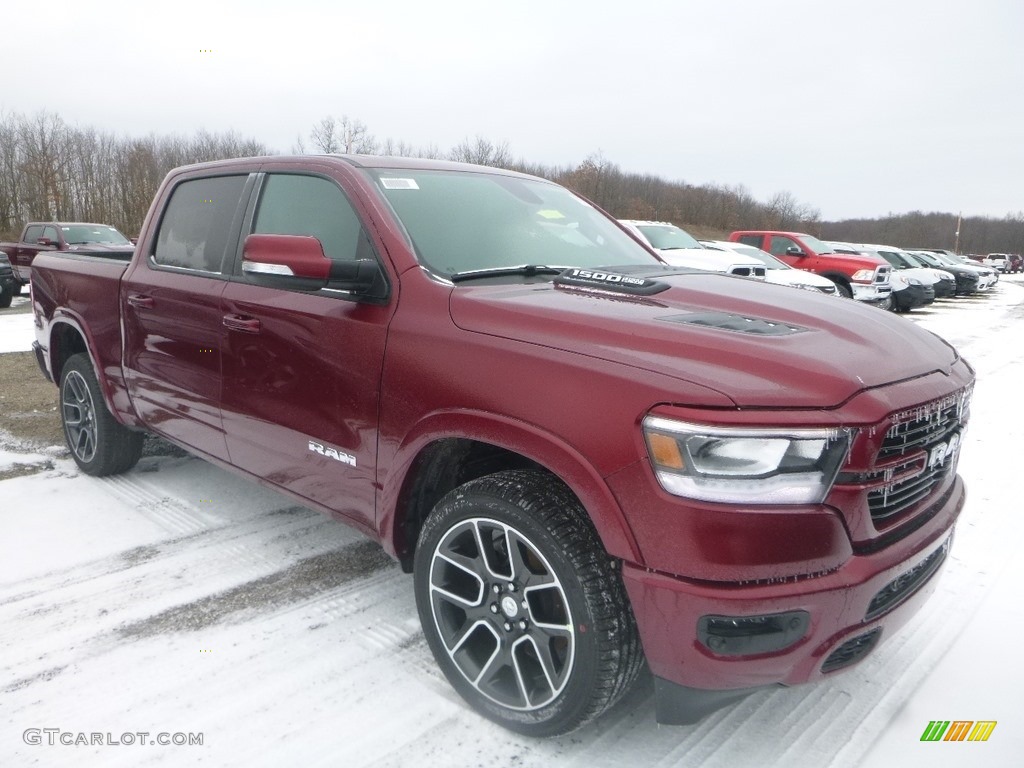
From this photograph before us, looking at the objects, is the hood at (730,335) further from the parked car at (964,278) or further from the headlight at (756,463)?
the parked car at (964,278)

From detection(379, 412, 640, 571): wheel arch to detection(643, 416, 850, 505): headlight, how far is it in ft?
0.77

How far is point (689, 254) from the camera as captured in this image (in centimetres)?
1162

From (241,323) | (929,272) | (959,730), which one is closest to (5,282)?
(241,323)

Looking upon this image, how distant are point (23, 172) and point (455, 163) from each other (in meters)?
41.7

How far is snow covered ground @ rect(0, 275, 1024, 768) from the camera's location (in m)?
2.22

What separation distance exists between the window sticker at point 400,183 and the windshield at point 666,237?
9325 mm

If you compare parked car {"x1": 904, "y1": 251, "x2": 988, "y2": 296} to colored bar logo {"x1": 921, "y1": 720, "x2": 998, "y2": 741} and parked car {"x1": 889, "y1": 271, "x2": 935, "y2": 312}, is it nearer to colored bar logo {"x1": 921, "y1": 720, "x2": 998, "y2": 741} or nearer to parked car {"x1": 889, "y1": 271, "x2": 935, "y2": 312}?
parked car {"x1": 889, "y1": 271, "x2": 935, "y2": 312}

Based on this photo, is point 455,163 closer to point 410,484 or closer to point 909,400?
point 410,484

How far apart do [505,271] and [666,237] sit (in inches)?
409

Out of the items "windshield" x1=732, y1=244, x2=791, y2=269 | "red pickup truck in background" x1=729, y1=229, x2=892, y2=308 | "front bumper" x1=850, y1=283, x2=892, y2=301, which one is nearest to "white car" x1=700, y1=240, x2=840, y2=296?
"windshield" x1=732, y1=244, x2=791, y2=269

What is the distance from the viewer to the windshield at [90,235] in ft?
50.8

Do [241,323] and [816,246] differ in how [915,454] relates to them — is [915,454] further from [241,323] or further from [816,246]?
[816,246]

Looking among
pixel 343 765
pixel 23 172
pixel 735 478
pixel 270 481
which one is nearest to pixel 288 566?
pixel 270 481

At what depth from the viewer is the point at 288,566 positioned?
134 inches
